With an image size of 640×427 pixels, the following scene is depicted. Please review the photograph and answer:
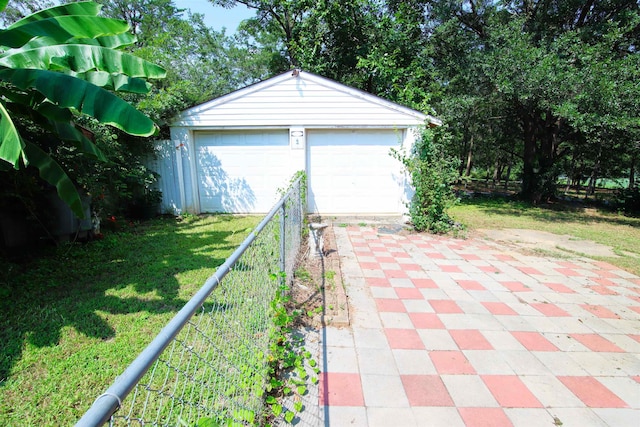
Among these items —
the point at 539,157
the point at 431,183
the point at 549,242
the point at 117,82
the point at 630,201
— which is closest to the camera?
the point at 117,82

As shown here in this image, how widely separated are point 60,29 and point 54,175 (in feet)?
5.48

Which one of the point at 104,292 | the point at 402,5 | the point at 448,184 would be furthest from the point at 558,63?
the point at 104,292

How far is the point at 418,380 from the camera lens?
230cm

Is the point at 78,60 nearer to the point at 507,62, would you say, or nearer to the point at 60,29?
the point at 60,29

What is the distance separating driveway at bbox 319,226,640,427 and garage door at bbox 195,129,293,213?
174 inches

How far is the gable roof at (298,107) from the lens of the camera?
7.64 m

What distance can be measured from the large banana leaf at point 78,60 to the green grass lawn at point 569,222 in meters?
7.61

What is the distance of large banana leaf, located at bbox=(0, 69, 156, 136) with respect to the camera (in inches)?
109

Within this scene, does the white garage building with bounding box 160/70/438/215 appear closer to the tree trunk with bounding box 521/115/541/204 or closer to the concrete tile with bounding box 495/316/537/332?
the concrete tile with bounding box 495/316/537/332

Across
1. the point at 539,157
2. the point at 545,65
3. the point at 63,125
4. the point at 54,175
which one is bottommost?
the point at 54,175

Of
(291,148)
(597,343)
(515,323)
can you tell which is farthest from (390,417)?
(291,148)

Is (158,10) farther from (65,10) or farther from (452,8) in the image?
(65,10)

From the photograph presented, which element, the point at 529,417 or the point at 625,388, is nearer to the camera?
the point at 529,417

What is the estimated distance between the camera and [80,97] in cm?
280
